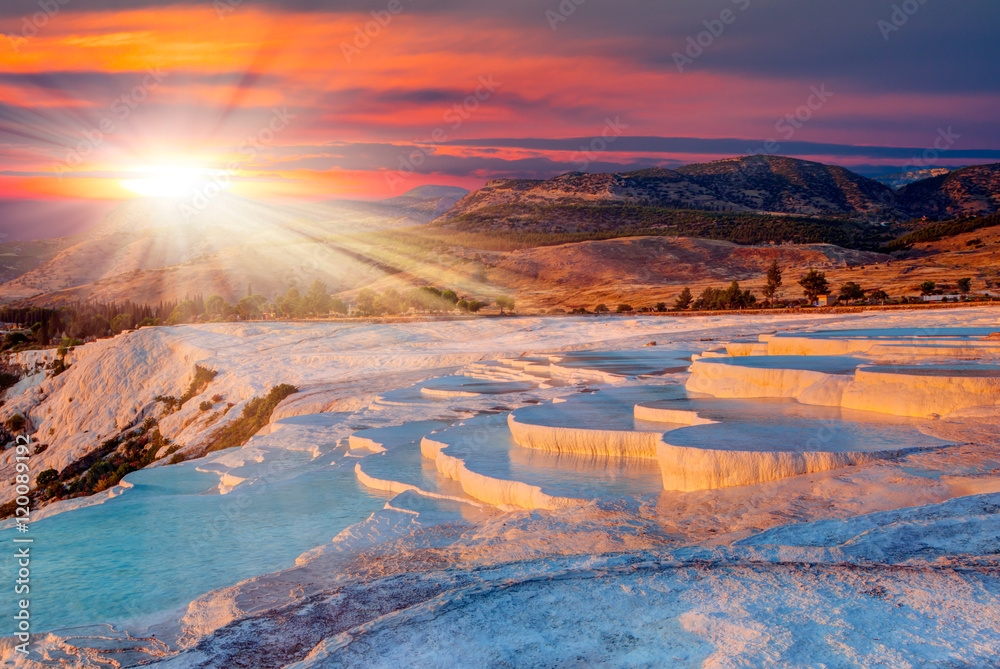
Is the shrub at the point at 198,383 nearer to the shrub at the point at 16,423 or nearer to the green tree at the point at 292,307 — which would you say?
the shrub at the point at 16,423

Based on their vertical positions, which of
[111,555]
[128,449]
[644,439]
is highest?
[644,439]

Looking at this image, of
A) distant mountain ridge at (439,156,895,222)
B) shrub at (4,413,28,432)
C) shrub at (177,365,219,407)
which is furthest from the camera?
distant mountain ridge at (439,156,895,222)

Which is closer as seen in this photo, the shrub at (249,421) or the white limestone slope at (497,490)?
the white limestone slope at (497,490)

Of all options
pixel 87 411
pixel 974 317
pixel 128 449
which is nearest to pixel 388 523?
pixel 974 317

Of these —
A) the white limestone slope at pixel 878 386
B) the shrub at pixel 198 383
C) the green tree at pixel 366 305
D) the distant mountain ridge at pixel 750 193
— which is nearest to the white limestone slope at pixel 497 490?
the white limestone slope at pixel 878 386

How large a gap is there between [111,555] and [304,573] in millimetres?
3723

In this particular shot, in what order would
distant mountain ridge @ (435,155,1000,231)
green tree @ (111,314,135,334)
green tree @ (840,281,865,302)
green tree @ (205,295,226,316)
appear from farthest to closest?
distant mountain ridge @ (435,155,1000,231) < green tree @ (205,295,226,316) < green tree @ (111,314,135,334) < green tree @ (840,281,865,302)

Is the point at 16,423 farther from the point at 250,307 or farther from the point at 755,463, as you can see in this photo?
the point at 755,463

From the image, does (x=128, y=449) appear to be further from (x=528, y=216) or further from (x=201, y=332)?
(x=528, y=216)

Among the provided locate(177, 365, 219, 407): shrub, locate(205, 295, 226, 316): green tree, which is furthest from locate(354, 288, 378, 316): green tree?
locate(177, 365, 219, 407): shrub

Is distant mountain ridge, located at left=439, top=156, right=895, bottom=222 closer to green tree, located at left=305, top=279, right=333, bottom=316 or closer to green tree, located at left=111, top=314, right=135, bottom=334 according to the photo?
green tree, located at left=305, top=279, right=333, bottom=316

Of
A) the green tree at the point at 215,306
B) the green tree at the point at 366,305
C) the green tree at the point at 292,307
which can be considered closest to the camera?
the green tree at the point at 366,305

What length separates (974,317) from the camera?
22.8 meters

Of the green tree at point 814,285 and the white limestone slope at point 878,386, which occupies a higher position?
the green tree at point 814,285
